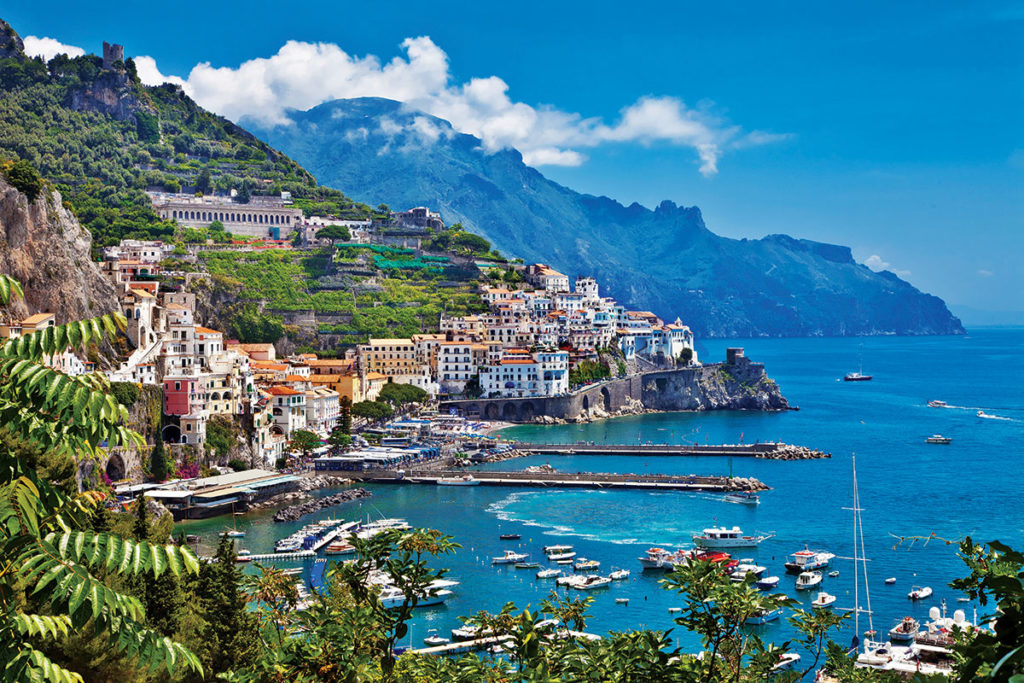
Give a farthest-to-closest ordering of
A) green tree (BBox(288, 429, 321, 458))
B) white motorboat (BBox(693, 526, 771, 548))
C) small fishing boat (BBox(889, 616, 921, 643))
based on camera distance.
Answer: green tree (BBox(288, 429, 321, 458)) → white motorboat (BBox(693, 526, 771, 548)) → small fishing boat (BBox(889, 616, 921, 643))

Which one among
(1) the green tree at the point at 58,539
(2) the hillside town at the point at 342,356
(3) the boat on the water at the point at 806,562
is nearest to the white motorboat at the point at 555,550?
(3) the boat on the water at the point at 806,562

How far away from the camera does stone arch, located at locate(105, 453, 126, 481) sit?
3697cm

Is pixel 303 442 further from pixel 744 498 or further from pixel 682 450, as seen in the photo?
pixel 744 498

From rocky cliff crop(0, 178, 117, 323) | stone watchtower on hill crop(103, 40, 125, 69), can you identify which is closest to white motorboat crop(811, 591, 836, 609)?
rocky cliff crop(0, 178, 117, 323)

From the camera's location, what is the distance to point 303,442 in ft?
157

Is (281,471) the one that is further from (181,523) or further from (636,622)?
(636,622)

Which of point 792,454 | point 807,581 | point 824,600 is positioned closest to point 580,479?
point 792,454

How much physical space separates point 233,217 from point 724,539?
61073mm

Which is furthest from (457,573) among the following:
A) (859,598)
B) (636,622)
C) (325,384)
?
(325,384)

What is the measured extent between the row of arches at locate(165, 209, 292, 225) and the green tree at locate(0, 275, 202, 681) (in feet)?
265

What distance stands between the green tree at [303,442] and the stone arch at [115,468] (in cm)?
1051

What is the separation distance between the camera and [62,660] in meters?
9.22

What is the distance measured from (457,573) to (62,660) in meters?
20.1

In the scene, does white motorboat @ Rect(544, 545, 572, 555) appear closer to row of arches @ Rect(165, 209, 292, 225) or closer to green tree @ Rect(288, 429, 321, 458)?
green tree @ Rect(288, 429, 321, 458)
